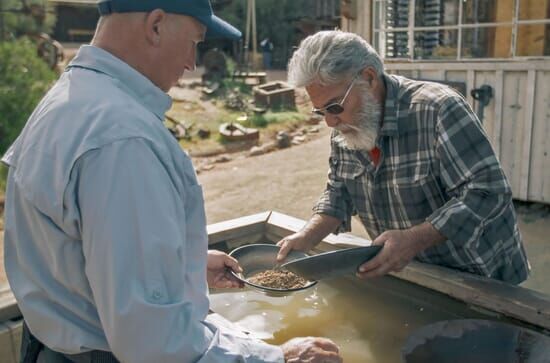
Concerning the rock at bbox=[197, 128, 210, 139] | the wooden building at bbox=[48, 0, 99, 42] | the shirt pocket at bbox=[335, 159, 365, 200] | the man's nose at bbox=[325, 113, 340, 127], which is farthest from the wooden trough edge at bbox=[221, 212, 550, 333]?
the wooden building at bbox=[48, 0, 99, 42]

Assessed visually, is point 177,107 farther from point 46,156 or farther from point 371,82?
point 46,156

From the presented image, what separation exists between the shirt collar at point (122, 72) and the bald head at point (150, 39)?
0.9 inches

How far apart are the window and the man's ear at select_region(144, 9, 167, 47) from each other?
5.39 m

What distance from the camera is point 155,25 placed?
1.17m

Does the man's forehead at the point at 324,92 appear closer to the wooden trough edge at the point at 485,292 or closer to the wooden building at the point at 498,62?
the wooden trough edge at the point at 485,292

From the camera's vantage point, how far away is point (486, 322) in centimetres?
178

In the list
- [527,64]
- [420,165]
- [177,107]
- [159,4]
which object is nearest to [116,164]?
[159,4]

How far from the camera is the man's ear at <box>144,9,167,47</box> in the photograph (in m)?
1.15

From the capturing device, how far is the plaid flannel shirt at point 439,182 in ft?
6.62

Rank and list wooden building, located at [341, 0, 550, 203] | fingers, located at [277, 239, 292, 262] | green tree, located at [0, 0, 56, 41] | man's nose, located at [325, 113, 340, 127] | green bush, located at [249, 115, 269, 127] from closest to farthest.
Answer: man's nose, located at [325, 113, 340, 127], fingers, located at [277, 239, 292, 262], wooden building, located at [341, 0, 550, 203], green tree, located at [0, 0, 56, 41], green bush, located at [249, 115, 269, 127]

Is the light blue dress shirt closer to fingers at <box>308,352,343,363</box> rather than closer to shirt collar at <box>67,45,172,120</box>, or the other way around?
shirt collar at <box>67,45,172,120</box>

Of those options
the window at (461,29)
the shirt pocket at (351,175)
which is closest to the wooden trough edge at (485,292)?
the shirt pocket at (351,175)

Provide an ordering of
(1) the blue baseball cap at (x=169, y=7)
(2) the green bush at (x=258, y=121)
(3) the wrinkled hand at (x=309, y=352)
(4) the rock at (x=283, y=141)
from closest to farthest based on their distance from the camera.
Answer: (1) the blue baseball cap at (x=169, y=7) < (3) the wrinkled hand at (x=309, y=352) < (4) the rock at (x=283, y=141) < (2) the green bush at (x=258, y=121)

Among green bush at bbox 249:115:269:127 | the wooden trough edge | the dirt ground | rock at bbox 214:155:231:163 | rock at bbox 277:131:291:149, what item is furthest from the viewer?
green bush at bbox 249:115:269:127
